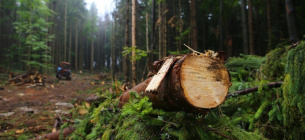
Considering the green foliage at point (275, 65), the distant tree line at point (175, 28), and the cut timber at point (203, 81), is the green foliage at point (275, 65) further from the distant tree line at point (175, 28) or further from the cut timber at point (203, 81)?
the cut timber at point (203, 81)

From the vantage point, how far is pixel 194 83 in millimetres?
1260

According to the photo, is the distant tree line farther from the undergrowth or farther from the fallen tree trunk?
the fallen tree trunk

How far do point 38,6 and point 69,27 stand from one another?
1953 cm

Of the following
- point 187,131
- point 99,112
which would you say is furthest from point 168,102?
point 99,112

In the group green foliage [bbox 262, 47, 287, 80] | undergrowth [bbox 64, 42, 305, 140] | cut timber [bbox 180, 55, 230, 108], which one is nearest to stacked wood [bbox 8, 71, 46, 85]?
undergrowth [bbox 64, 42, 305, 140]

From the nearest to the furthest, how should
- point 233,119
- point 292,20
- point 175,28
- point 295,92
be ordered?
point 295,92
point 233,119
point 292,20
point 175,28

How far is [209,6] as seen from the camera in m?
13.4

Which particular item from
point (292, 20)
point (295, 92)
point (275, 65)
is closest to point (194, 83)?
point (295, 92)

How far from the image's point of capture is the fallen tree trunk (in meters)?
1.22

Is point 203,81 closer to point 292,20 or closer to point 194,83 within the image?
point 194,83

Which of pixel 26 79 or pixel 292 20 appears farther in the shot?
pixel 26 79

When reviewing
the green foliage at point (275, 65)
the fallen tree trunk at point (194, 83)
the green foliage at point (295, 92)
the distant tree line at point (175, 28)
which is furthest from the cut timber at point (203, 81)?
the green foliage at point (275, 65)

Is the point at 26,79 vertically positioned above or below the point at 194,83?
below

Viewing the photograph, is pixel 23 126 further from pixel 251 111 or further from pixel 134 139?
pixel 251 111
